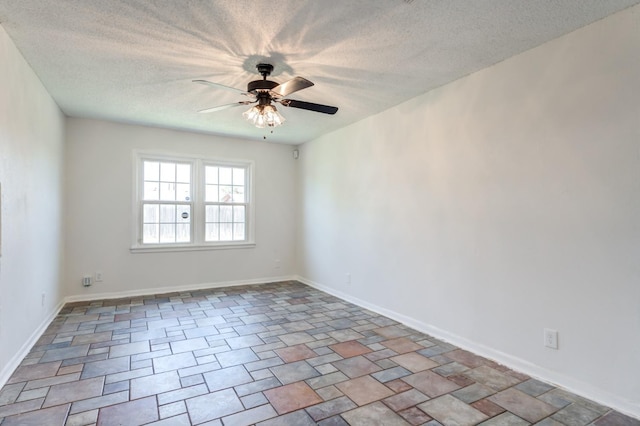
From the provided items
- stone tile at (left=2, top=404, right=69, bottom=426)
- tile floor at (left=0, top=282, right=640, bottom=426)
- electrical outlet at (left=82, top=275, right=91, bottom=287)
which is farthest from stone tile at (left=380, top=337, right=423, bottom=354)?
electrical outlet at (left=82, top=275, right=91, bottom=287)

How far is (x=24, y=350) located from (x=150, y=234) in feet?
7.81

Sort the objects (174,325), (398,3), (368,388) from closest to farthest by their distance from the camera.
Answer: (398,3) < (368,388) < (174,325)

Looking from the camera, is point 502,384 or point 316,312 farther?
point 316,312

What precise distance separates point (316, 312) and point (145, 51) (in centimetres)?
313

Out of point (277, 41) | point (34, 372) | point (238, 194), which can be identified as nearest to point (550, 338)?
point (277, 41)

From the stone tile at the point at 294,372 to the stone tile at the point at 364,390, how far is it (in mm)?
268

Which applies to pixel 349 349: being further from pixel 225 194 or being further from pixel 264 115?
pixel 225 194

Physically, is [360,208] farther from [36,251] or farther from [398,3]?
[36,251]

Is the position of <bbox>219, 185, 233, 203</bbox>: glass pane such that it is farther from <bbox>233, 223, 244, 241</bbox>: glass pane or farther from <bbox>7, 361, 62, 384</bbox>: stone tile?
<bbox>7, 361, 62, 384</bbox>: stone tile

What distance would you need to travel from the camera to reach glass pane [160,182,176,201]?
5164 mm

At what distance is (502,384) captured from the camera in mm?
2459

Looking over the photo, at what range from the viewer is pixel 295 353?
2969 mm

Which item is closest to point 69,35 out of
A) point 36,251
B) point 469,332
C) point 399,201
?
point 36,251

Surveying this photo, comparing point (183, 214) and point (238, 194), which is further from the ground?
point (238, 194)
